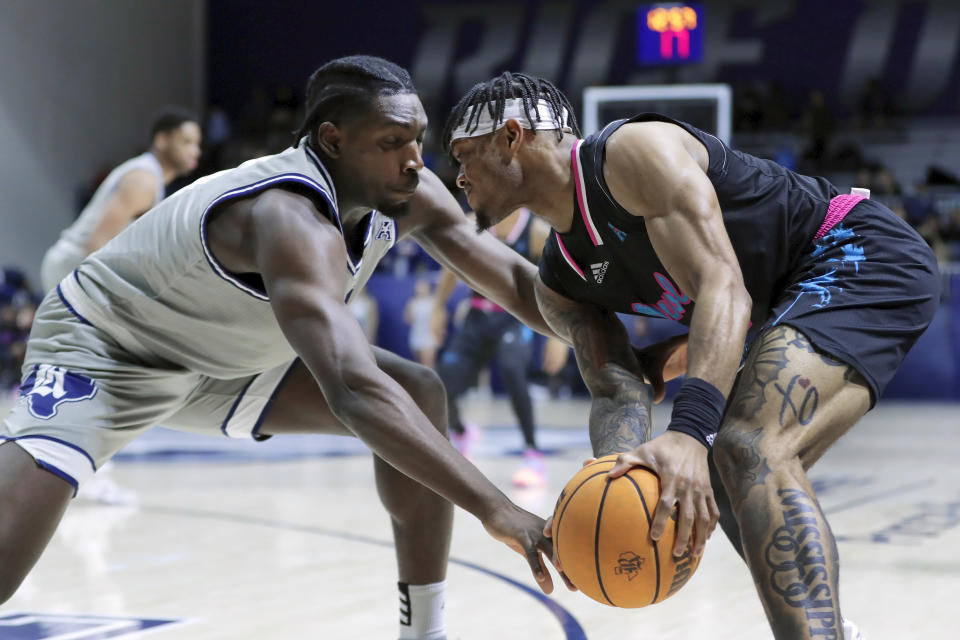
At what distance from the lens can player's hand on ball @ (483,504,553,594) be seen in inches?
91.2

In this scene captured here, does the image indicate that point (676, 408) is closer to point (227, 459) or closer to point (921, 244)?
point (921, 244)

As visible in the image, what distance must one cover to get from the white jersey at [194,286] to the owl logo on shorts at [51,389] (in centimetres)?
17

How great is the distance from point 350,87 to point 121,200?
3582mm

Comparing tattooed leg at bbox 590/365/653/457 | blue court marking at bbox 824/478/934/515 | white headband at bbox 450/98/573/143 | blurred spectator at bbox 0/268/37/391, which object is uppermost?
white headband at bbox 450/98/573/143

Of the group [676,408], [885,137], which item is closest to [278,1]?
[885,137]

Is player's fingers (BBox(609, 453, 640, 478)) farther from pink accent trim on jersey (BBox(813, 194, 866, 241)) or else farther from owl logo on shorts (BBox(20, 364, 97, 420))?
owl logo on shorts (BBox(20, 364, 97, 420))

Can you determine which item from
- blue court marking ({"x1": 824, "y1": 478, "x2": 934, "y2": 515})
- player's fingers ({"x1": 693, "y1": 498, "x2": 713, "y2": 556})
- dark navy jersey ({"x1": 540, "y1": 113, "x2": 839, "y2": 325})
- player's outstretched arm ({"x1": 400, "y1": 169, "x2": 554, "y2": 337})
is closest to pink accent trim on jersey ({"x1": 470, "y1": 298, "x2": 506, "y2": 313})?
blue court marking ({"x1": 824, "y1": 478, "x2": 934, "y2": 515})

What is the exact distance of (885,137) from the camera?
57.8 ft

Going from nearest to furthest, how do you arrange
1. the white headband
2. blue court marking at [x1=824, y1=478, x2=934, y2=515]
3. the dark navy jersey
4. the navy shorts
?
the navy shorts → the dark navy jersey → the white headband → blue court marking at [x1=824, y1=478, x2=934, y2=515]

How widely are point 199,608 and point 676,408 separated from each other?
218cm

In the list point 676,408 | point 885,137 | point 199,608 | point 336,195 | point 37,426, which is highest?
point 336,195

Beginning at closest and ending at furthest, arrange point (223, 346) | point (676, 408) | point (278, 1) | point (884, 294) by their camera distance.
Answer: point (676, 408), point (884, 294), point (223, 346), point (278, 1)

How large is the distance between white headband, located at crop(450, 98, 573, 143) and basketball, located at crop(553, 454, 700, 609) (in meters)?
0.91

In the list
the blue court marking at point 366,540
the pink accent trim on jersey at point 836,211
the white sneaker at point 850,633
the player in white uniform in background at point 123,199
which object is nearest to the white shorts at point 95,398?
the blue court marking at point 366,540
